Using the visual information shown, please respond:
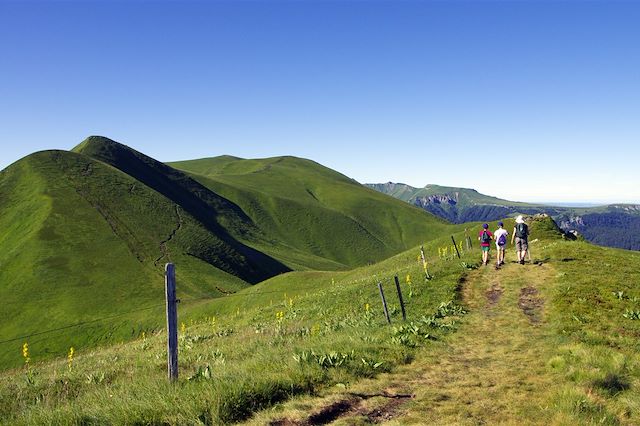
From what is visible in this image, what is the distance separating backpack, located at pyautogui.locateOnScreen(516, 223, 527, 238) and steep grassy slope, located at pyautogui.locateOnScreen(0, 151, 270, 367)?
57.1m

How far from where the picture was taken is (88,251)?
9900 centimetres

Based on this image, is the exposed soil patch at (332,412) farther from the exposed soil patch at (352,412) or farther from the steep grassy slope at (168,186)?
the steep grassy slope at (168,186)

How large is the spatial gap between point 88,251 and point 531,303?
330ft

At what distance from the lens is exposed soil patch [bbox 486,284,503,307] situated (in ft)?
72.2

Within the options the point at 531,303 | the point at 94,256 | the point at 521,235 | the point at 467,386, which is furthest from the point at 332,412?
the point at 94,256

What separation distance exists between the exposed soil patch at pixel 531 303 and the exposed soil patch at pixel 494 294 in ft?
3.62

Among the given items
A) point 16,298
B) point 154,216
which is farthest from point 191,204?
point 16,298

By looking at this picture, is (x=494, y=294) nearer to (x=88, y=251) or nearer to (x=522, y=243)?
(x=522, y=243)

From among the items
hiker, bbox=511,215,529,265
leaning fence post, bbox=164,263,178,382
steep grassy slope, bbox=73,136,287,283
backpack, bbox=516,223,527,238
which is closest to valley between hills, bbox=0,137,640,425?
leaning fence post, bbox=164,263,178,382

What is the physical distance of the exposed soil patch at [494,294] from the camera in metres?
22.0

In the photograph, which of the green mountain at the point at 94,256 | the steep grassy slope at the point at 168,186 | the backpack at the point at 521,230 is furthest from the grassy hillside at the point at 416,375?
the steep grassy slope at the point at 168,186

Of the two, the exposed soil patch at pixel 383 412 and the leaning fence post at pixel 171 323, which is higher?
the leaning fence post at pixel 171 323

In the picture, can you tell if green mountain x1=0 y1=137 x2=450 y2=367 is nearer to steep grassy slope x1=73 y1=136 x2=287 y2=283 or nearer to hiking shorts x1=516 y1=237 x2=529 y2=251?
steep grassy slope x1=73 y1=136 x2=287 y2=283

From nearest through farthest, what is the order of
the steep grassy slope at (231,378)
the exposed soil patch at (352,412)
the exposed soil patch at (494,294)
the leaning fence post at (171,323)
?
the exposed soil patch at (352,412) → the steep grassy slope at (231,378) → the leaning fence post at (171,323) → the exposed soil patch at (494,294)
